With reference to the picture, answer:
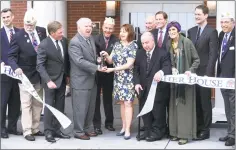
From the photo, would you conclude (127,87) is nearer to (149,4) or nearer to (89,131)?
(89,131)

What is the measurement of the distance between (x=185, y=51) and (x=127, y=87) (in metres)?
1.06

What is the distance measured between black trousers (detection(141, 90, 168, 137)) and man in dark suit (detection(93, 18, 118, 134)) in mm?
899

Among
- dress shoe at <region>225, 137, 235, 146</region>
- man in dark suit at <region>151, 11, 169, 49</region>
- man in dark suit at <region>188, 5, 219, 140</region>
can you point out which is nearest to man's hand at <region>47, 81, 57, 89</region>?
man in dark suit at <region>151, 11, 169, 49</region>

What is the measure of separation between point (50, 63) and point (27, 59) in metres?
0.38

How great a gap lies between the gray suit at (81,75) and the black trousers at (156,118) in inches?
34.1

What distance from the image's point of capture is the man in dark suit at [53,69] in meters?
7.43

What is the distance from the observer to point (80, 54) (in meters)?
7.53

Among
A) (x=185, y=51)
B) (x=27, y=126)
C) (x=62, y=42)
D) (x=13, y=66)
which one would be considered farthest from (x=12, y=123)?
(x=185, y=51)

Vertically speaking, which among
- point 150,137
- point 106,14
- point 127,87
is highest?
point 106,14

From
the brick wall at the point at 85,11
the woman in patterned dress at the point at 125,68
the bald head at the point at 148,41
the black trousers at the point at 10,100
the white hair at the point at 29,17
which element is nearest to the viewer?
the bald head at the point at 148,41

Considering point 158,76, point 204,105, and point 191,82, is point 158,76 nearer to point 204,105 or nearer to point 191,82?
point 191,82

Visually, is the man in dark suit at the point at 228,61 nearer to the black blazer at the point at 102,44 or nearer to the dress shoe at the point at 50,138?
the black blazer at the point at 102,44

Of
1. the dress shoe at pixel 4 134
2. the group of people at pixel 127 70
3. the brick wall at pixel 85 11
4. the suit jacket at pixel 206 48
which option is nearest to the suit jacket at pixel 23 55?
the group of people at pixel 127 70

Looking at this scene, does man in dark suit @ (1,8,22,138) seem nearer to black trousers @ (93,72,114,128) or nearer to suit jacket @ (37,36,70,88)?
suit jacket @ (37,36,70,88)
